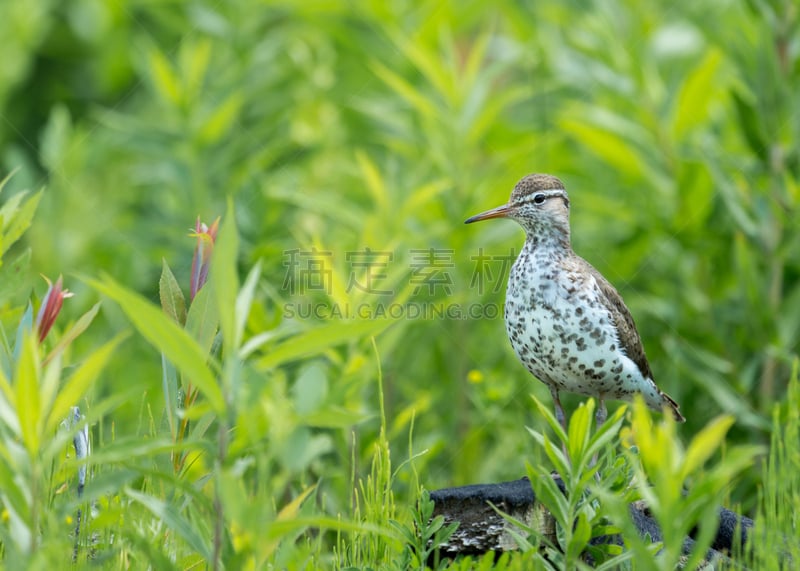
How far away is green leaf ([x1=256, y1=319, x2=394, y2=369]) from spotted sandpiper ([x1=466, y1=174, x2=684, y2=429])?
5.51 feet

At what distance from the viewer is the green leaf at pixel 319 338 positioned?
3049 millimetres

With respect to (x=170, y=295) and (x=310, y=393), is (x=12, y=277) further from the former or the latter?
(x=310, y=393)

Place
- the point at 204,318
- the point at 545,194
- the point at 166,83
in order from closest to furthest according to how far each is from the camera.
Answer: the point at 204,318, the point at 545,194, the point at 166,83

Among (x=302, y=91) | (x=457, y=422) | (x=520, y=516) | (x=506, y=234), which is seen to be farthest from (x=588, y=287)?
(x=302, y=91)

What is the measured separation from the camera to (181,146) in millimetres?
8023

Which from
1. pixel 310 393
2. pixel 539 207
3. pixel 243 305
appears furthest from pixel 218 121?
pixel 310 393

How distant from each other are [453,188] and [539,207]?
91.9 inches

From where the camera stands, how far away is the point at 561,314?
185 inches

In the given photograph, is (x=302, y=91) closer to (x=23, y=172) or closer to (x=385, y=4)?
(x=385, y=4)

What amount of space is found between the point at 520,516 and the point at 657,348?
151 inches

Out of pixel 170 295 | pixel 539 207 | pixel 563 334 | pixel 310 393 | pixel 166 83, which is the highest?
pixel 166 83

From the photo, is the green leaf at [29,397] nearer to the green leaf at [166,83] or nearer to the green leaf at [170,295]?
the green leaf at [170,295]

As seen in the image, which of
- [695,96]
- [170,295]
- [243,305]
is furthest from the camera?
[695,96]

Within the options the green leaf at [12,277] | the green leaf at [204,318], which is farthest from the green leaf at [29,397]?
the green leaf at [12,277]
